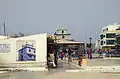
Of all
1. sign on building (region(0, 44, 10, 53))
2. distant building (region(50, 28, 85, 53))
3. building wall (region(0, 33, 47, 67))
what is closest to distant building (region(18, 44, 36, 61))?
building wall (region(0, 33, 47, 67))

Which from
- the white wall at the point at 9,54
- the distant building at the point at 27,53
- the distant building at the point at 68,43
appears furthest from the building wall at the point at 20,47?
the distant building at the point at 68,43

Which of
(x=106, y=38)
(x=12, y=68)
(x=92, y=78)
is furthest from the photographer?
(x=106, y=38)

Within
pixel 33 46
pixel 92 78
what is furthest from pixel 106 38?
→ pixel 92 78

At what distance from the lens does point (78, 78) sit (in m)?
19.0

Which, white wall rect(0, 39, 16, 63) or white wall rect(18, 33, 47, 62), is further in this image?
white wall rect(0, 39, 16, 63)

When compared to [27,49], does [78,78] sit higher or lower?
lower

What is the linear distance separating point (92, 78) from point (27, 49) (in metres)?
10.4

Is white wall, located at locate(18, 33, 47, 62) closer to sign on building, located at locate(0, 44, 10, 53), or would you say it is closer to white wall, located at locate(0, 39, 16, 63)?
white wall, located at locate(0, 39, 16, 63)

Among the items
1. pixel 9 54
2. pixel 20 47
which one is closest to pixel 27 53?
pixel 20 47

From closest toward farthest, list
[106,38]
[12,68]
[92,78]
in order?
1. [92,78]
2. [12,68]
3. [106,38]

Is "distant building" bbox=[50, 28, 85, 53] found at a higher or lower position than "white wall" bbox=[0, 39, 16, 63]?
higher

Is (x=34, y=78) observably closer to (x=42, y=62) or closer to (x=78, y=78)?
(x=78, y=78)

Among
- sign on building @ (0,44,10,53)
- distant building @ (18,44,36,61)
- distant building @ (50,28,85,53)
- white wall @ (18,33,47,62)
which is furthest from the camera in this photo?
distant building @ (50,28,85,53)

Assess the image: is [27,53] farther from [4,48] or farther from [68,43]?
[68,43]
